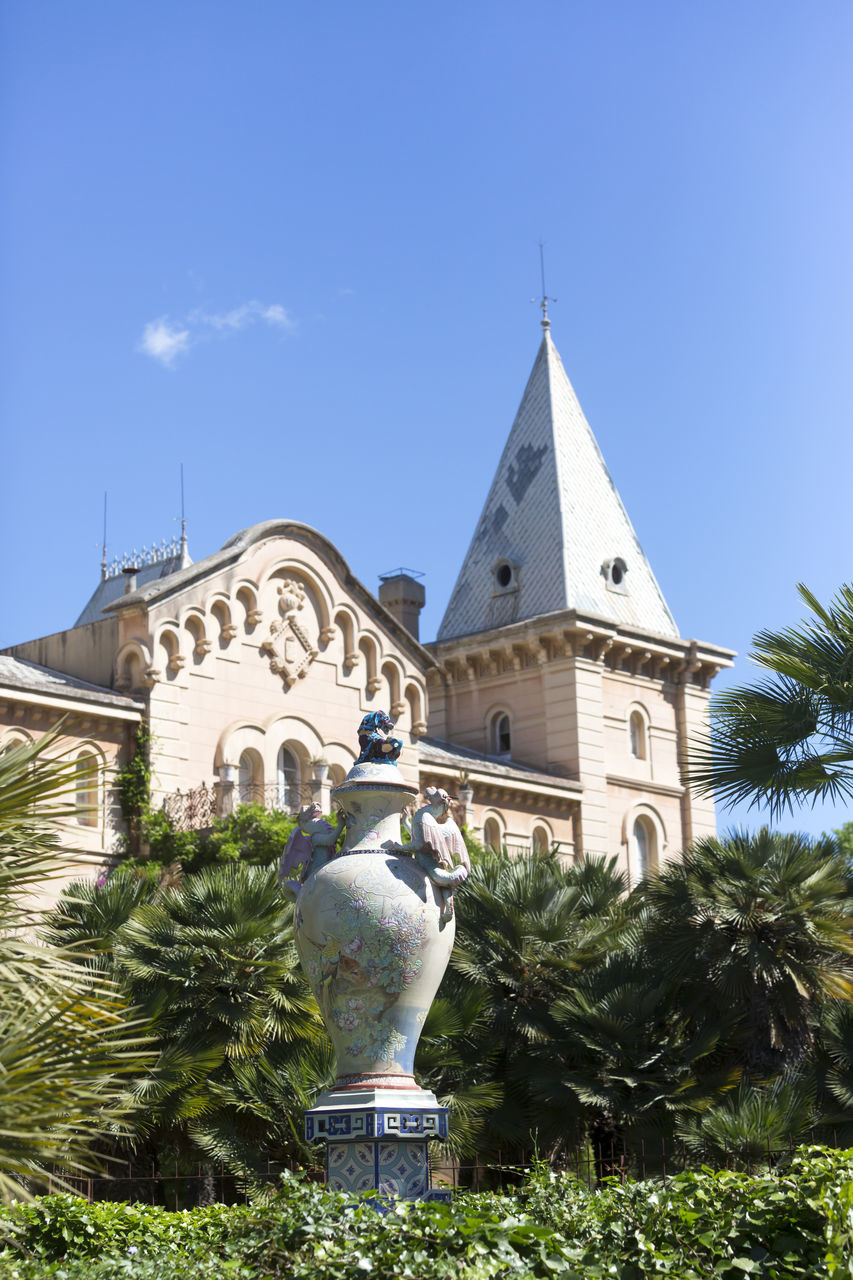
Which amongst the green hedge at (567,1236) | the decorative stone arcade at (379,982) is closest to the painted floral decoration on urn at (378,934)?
the decorative stone arcade at (379,982)

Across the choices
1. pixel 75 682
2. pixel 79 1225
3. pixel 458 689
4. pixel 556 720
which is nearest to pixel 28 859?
pixel 79 1225

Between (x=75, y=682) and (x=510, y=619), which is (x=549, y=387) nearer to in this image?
(x=510, y=619)

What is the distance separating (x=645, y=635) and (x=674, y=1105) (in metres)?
20.4

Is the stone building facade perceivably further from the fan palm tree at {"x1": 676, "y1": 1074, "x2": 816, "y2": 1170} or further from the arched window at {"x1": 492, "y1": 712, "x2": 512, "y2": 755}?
the fan palm tree at {"x1": 676, "y1": 1074, "x2": 816, "y2": 1170}

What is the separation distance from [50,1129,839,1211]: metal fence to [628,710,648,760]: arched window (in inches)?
700

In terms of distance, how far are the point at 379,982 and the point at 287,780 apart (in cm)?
1842

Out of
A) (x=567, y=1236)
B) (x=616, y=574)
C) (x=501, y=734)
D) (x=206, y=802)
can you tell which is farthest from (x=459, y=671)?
(x=567, y=1236)

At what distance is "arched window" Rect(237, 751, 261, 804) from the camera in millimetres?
26734

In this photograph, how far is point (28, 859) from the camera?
693 cm

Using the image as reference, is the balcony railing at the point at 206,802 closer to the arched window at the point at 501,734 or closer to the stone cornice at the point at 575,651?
the stone cornice at the point at 575,651

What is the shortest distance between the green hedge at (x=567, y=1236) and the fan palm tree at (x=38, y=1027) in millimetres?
921

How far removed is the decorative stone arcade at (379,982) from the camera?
9.85 meters

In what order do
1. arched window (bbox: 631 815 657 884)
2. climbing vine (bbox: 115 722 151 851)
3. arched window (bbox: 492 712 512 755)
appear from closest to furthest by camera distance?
climbing vine (bbox: 115 722 151 851) → arched window (bbox: 631 815 657 884) → arched window (bbox: 492 712 512 755)

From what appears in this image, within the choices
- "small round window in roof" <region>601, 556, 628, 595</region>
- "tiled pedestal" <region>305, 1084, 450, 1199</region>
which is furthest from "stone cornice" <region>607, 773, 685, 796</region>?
"tiled pedestal" <region>305, 1084, 450, 1199</region>
